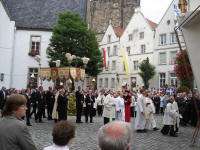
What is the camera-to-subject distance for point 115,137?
3.26m

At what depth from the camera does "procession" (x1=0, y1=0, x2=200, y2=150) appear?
192 inches

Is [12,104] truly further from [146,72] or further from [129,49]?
[129,49]

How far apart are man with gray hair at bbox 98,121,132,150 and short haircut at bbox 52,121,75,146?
2.91 feet

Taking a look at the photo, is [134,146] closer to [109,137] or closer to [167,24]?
[109,137]

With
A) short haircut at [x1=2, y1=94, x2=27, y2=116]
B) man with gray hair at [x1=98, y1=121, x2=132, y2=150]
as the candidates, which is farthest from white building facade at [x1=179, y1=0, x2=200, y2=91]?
man with gray hair at [x1=98, y1=121, x2=132, y2=150]

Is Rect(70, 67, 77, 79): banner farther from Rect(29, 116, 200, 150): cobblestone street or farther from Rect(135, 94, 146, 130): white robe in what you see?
Rect(29, 116, 200, 150): cobblestone street

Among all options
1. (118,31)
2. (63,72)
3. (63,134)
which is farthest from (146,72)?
(63,134)

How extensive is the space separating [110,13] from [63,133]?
70.0m

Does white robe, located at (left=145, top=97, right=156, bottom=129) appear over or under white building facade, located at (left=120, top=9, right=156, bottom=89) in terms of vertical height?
under

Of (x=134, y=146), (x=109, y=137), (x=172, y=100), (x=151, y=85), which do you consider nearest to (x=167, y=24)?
(x=151, y=85)

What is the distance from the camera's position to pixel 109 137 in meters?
3.28

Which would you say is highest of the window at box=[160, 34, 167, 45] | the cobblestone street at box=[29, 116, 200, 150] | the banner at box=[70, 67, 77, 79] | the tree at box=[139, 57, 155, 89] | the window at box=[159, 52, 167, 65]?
the window at box=[160, 34, 167, 45]

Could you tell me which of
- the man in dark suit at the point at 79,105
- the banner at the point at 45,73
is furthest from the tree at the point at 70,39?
A: the man in dark suit at the point at 79,105

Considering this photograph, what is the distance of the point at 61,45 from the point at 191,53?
93.8ft
